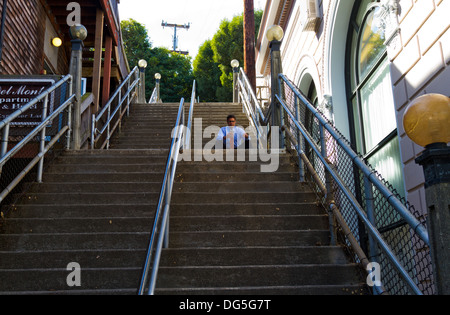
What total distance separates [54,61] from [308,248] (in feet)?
31.9

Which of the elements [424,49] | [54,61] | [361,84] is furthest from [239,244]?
[54,61]

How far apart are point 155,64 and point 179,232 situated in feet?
90.8

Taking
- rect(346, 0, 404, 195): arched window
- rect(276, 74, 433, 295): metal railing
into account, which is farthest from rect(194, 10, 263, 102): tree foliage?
rect(276, 74, 433, 295): metal railing

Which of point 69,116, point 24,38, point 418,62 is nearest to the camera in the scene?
point 418,62

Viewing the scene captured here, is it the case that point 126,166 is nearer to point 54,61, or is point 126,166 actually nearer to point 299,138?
point 299,138

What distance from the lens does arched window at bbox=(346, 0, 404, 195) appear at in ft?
18.1

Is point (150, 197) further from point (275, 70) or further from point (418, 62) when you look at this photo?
point (418, 62)

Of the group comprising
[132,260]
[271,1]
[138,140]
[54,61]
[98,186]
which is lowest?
[132,260]

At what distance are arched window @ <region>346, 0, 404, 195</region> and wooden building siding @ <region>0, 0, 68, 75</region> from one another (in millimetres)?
6142

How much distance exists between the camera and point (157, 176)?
203 inches

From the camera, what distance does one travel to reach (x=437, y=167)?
1895 millimetres

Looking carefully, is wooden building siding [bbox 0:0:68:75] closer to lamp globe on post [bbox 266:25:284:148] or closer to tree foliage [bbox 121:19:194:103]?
lamp globe on post [bbox 266:25:284:148]

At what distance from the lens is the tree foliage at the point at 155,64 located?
30.2 m

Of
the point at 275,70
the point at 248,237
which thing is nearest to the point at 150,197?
the point at 248,237
